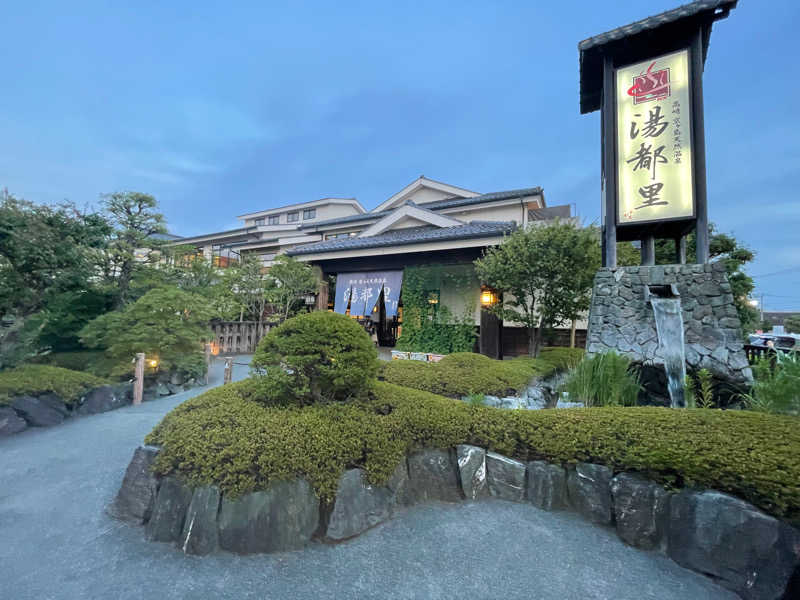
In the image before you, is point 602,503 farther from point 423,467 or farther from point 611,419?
point 423,467

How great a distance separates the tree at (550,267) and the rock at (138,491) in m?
7.40

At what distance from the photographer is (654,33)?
6.16m

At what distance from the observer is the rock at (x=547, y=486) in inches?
123

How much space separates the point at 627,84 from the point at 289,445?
8.58 metres

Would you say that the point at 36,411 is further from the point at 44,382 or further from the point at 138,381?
the point at 138,381

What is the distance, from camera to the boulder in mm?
2801

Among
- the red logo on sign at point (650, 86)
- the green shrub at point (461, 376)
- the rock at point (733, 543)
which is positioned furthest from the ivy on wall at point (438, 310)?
the rock at point (733, 543)

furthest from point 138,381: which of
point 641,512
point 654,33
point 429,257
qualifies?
point 654,33

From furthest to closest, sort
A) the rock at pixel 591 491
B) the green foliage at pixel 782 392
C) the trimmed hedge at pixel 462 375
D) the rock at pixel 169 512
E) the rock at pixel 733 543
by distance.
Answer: the trimmed hedge at pixel 462 375, the green foliage at pixel 782 392, the rock at pixel 591 491, the rock at pixel 169 512, the rock at pixel 733 543

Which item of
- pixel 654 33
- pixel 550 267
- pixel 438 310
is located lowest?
→ pixel 438 310

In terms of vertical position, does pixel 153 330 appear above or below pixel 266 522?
above

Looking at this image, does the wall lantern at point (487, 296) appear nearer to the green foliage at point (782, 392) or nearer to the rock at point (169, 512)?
the green foliage at point (782, 392)

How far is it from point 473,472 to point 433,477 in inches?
16.4

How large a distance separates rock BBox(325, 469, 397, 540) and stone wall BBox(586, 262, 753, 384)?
4651 mm
